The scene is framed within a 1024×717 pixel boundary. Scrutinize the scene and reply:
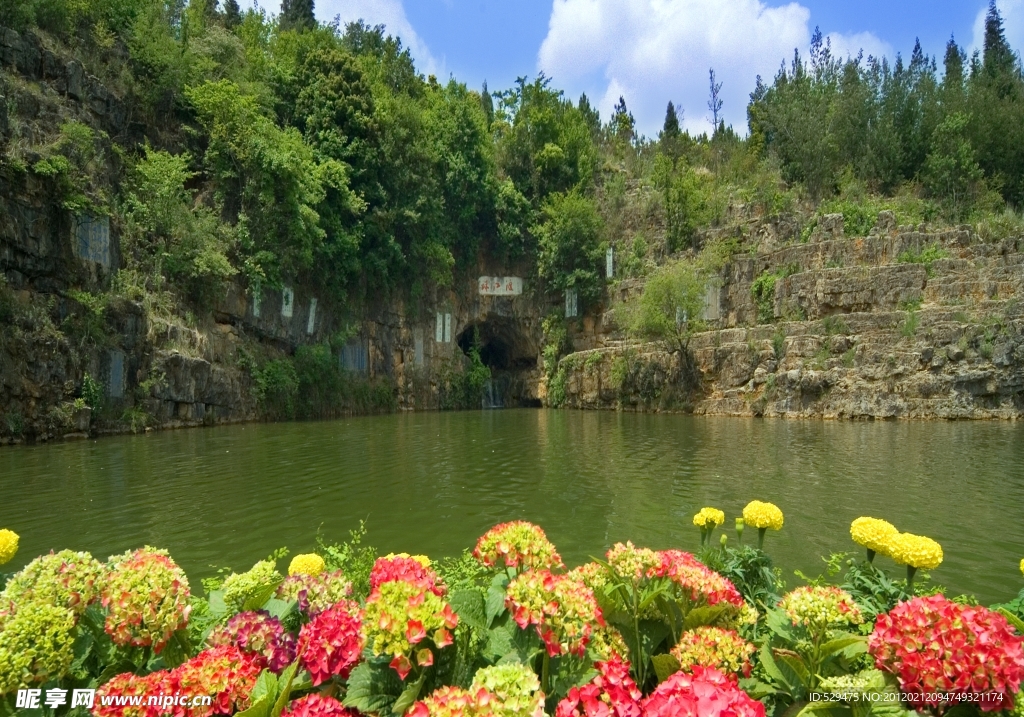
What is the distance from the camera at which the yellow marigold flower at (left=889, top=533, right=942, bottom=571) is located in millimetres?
2480

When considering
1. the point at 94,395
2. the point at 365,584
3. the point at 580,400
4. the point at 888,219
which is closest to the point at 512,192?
the point at 580,400

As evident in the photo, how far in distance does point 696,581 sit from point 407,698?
1.01 metres

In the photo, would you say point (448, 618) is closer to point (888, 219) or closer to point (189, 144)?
point (189, 144)

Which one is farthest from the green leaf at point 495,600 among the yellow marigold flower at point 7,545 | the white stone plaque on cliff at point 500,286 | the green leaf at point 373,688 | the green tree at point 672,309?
the white stone plaque on cliff at point 500,286

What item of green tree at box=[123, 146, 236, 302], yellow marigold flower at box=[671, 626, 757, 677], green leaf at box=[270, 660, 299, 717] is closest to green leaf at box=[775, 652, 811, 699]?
yellow marigold flower at box=[671, 626, 757, 677]

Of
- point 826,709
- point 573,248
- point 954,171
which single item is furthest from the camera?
point 573,248

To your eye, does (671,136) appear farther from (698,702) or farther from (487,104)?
(698,702)

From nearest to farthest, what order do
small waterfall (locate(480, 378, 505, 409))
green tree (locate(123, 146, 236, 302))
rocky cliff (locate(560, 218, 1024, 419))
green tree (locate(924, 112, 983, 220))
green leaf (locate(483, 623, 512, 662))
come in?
green leaf (locate(483, 623, 512, 662)) < green tree (locate(123, 146, 236, 302)) < rocky cliff (locate(560, 218, 1024, 419)) < green tree (locate(924, 112, 983, 220)) < small waterfall (locate(480, 378, 505, 409))

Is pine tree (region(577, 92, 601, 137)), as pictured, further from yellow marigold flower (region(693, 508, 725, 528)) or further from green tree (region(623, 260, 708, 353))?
yellow marigold flower (region(693, 508, 725, 528))

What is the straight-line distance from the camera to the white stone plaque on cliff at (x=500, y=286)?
118ft

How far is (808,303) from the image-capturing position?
24.5 m

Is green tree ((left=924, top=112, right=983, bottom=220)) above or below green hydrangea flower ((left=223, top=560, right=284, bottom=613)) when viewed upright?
above

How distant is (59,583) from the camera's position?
5.80 feet

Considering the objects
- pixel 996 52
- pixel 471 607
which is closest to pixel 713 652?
pixel 471 607
